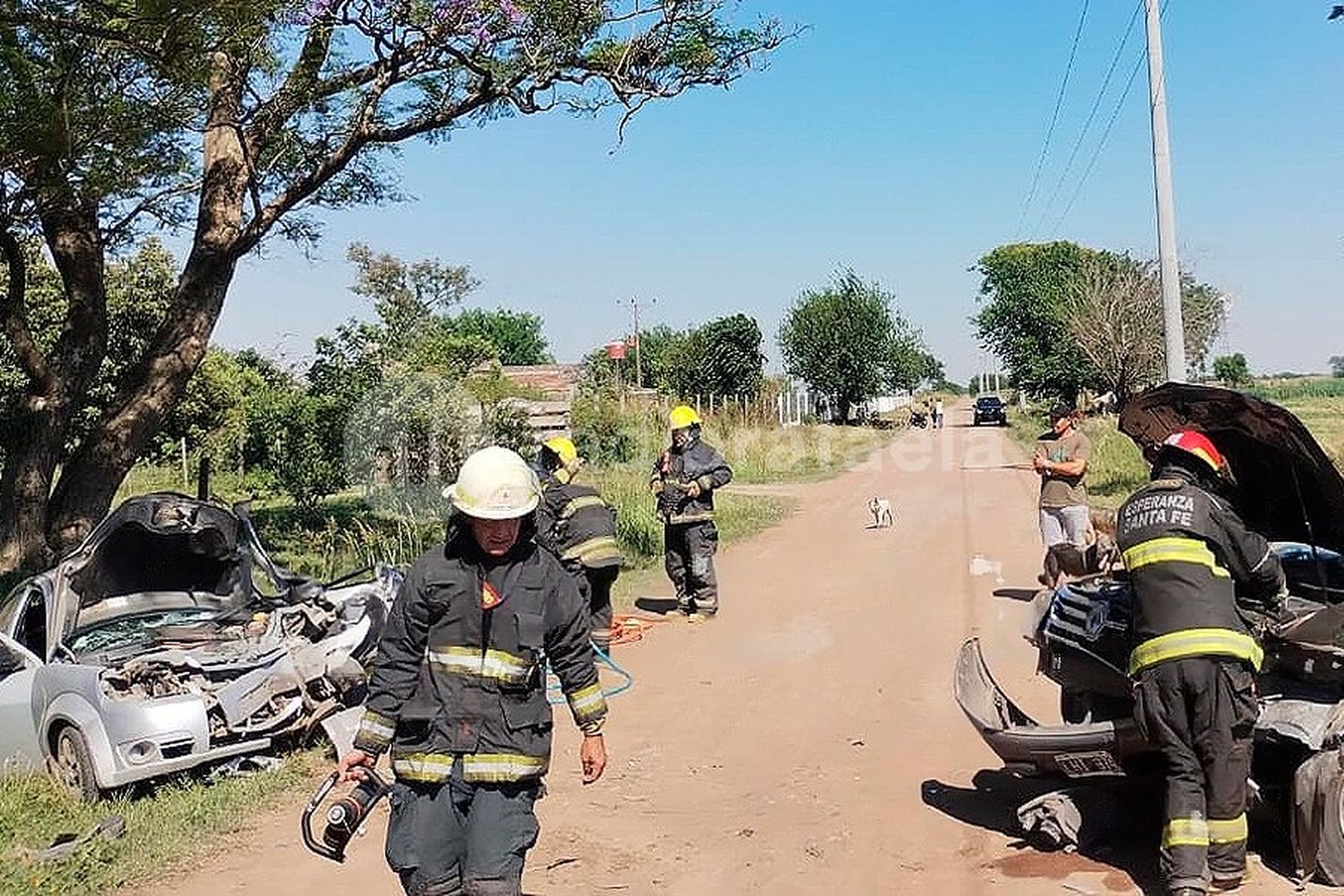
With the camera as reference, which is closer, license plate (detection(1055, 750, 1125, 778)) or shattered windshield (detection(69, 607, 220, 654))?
license plate (detection(1055, 750, 1125, 778))

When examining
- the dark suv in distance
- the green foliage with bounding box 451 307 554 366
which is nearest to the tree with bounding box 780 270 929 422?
the dark suv in distance

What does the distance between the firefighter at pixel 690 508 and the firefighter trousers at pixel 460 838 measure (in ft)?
23.7

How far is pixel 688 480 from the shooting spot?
11.2 m

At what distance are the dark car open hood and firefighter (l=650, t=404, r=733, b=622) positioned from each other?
5.47 m

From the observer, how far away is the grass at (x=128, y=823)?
561 centimetres

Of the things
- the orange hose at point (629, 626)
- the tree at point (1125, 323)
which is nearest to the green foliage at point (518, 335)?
the tree at point (1125, 323)

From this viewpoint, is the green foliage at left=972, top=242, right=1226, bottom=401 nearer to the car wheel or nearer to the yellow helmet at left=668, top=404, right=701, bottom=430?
the yellow helmet at left=668, top=404, right=701, bottom=430

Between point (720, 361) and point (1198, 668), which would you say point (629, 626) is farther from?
point (720, 361)

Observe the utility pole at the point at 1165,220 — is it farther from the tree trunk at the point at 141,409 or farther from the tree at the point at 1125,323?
the tree at the point at 1125,323

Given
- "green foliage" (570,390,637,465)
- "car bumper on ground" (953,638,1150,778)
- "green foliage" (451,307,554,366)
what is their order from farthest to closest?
"green foliage" (451,307,554,366)
"green foliage" (570,390,637,465)
"car bumper on ground" (953,638,1150,778)

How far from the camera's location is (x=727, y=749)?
746cm

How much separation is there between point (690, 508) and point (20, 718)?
19.0 ft

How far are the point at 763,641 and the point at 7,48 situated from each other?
807 centimetres

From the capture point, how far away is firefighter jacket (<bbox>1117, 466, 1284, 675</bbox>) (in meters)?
4.87
